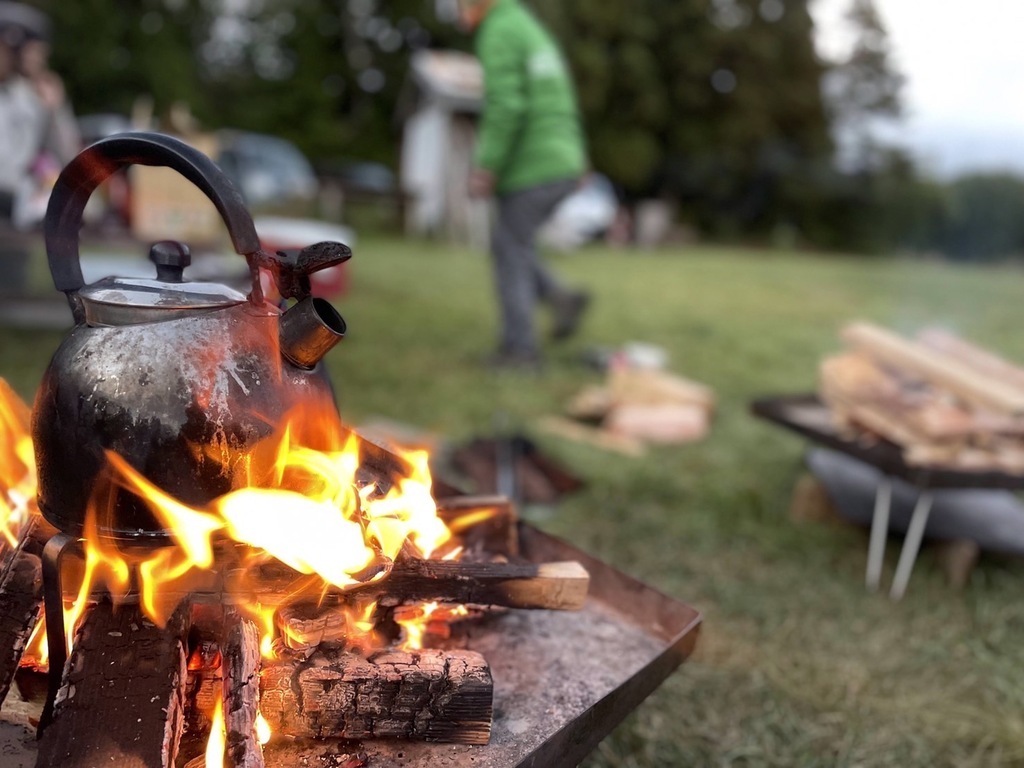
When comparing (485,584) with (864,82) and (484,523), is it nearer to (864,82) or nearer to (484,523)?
(484,523)

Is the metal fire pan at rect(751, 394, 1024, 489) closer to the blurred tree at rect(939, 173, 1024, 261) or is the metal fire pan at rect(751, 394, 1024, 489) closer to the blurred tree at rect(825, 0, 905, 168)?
the blurred tree at rect(939, 173, 1024, 261)

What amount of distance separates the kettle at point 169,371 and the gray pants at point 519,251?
171 inches

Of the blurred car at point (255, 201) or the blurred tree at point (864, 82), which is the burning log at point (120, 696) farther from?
the blurred tree at point (864, 82)

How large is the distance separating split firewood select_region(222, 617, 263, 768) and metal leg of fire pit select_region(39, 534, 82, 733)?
0.27 m

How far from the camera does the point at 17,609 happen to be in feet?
4.86

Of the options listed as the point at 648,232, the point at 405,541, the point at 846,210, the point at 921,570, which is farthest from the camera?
the point at 846,210

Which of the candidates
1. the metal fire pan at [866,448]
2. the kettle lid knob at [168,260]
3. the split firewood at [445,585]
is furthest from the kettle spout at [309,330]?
the metal fire pan at [866,448]

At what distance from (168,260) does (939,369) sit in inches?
117

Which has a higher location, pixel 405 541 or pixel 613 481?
pixel 405 541

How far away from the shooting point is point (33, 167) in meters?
5.44

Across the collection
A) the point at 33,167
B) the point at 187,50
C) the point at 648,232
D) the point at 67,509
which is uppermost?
the point at 187,50

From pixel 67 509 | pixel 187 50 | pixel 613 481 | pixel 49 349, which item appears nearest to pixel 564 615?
pixel 67 509

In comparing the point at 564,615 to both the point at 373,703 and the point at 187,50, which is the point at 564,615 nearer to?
the point at 373,703

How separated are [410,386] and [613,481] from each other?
180 cm
